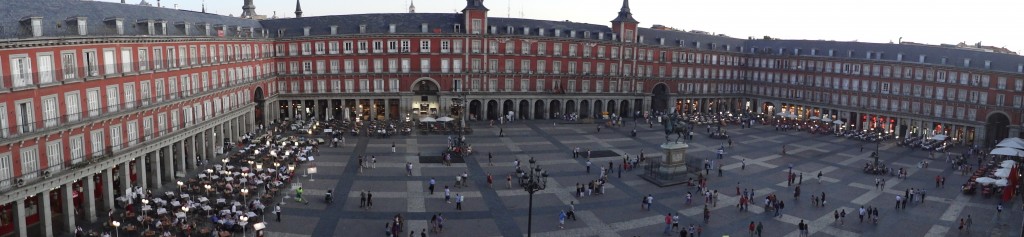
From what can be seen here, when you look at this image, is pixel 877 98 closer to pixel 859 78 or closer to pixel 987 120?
pixel 859 78

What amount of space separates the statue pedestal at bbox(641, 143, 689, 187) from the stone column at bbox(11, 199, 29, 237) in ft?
135

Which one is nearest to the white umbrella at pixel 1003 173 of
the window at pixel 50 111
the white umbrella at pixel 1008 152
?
the white umbrella at pixel 1008 152

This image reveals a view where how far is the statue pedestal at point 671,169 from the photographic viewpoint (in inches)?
1951

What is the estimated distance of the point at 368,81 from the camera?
281 ft

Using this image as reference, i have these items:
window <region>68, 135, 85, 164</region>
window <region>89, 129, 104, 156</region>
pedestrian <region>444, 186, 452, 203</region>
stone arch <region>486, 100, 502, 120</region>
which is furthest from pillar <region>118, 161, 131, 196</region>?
stone arch <region>486, 100, 502, 120</region>

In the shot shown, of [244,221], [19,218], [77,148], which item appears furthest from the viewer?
[77,148]

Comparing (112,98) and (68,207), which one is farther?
(112,98)

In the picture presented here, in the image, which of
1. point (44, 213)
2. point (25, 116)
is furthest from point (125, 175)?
point (25, 116)

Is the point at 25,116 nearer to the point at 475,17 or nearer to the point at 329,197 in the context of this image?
the point at 329,197

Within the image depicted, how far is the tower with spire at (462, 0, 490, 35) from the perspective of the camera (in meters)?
85.7

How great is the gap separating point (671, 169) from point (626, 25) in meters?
49.3

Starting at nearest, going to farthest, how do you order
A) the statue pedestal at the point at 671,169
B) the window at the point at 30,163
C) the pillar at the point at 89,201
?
1. the window at the point at 30,163
2. the pillar at the point at 89,201
3. the statue pedestal at the point at 671,169

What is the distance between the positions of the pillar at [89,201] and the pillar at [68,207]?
1.51 meters

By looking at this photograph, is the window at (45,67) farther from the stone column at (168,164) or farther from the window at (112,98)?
the stone column at (168,164)
